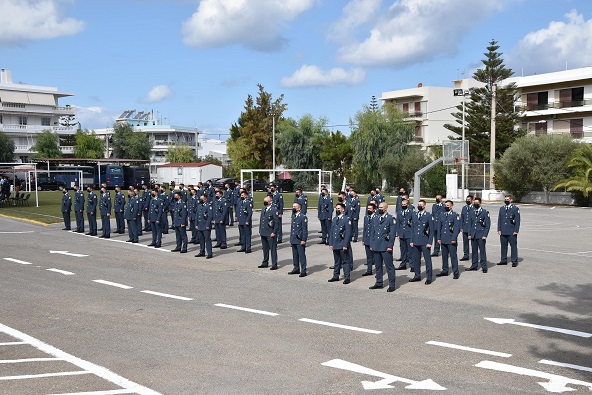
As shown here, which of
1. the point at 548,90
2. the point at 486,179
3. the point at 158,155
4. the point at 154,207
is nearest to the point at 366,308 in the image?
the point at 154,207

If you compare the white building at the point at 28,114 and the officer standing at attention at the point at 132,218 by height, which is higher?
the white building at the point at 28,114

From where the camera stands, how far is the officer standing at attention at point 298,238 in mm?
15703

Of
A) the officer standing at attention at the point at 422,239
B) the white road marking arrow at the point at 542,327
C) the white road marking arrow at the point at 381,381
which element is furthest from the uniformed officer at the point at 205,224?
the white road marking arrow at the point at 381,381

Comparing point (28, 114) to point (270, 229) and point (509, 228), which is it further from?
point (509, 228)

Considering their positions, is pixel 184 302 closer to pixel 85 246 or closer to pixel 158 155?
pixel 85 246

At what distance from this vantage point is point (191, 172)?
72.0m

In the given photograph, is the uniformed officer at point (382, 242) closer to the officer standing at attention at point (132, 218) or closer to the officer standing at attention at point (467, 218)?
the officer standing at attention at point (467, 218)

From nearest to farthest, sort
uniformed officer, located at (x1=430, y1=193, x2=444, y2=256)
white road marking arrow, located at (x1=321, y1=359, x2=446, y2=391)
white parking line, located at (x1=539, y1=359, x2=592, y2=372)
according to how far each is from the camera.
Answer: white road marking arrow, located at (x1=321, y1=359, x2=446, y2=391) < white parking line, located at (x1=539, y1=359, x2=592, y2=372) < uniformed officer, located at (x1=430, y1=193, x2=444, y2=256)

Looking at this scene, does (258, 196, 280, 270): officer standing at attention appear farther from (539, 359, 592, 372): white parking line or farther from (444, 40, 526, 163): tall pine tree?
(444, 40, 526, 163): tall pine tree

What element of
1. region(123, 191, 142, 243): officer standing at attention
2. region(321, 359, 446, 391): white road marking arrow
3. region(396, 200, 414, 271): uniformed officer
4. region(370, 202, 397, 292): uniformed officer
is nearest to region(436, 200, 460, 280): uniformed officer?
region(396, 200, 414, 271): uniformed officer

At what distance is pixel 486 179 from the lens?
52.2m

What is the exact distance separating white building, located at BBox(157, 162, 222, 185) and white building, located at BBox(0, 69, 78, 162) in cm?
2129

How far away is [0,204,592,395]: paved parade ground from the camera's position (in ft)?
24.7

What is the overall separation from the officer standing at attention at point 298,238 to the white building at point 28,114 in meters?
74.6
